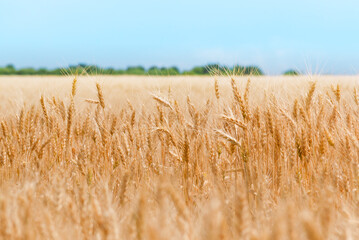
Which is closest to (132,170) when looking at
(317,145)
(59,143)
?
(59,143)

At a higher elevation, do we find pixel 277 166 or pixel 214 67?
pixel 214 67

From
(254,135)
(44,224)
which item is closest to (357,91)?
(254,135)

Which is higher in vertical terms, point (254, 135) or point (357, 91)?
point (357, 91)

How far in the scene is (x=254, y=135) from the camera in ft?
8.30

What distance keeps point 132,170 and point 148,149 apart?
0.27 metres

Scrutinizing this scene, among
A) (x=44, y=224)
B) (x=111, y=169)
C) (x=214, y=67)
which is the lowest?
(x=111, y=169)

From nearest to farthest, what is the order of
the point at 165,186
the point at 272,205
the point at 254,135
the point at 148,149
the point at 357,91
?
the point at 165,186 → the point at 272,205 → the point at 254,135 → the point at 148,149 → the point at 357,91

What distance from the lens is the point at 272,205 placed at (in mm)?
1972

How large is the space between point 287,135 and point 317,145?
24 centimetres

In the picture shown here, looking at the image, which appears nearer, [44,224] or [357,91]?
[44,224]

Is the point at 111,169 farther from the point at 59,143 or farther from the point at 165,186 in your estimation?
the point at 165,186

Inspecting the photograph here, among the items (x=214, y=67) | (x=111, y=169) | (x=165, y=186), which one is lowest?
(x=111, y=169)

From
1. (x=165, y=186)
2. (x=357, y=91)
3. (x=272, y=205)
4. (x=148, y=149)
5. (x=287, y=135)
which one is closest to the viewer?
(x=165, y=186)

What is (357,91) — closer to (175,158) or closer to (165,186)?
(175,158)
